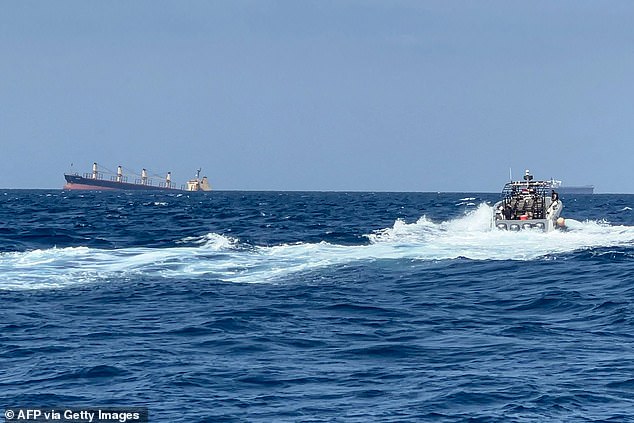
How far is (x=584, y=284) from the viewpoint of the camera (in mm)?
30547

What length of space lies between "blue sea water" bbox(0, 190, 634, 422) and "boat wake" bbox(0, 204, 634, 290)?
19 cm

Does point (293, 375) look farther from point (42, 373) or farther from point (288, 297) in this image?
point (288, 297)

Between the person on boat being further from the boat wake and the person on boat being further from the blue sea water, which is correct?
the blue sea water

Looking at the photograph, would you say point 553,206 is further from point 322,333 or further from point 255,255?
point 322,333

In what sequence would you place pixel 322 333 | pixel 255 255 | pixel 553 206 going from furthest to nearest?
pixel 553 206 < pixel 255 255 < pixel 322 333

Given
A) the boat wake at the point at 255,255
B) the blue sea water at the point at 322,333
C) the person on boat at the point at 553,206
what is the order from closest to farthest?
1. the blue sea water at the point at 322,333
2. the boat wake at the point at 255,255
3. the person on boat at the point at 553,206

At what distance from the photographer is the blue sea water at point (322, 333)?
15.7 metres

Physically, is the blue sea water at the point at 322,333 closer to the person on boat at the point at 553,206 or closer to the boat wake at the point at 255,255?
the boat wake at the point at 255,255

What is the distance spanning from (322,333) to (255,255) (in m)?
19.0

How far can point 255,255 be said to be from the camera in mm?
40500

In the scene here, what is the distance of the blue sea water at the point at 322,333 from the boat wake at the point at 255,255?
19 centimetres

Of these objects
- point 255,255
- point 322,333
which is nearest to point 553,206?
point 255,255

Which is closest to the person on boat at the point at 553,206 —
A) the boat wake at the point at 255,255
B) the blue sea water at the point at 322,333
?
the boat wake at the point at 255,255

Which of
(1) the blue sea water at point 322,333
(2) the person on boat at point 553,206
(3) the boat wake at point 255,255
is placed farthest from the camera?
(2) the person on boat at point 553,206
